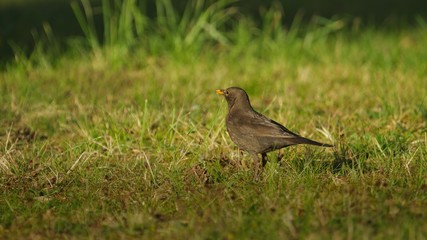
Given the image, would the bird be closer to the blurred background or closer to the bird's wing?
the bird's wing

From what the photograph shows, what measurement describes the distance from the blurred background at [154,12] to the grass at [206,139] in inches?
58.4

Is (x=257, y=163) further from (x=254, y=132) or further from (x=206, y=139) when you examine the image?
(x=206, y=139)

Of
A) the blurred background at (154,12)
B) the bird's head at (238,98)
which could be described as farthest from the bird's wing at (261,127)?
the blurred background at (154,12)

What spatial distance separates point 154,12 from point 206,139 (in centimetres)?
769

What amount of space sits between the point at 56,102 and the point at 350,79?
118 inches

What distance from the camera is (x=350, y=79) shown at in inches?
321

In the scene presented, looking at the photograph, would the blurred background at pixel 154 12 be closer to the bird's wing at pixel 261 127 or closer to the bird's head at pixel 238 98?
the bird's head at pixel 238 98

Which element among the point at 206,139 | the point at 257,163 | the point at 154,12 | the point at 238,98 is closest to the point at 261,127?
the point at 257,163

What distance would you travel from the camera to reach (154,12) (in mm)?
13094

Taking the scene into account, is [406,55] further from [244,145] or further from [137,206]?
[137,206]

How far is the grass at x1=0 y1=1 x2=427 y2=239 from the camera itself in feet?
14.5

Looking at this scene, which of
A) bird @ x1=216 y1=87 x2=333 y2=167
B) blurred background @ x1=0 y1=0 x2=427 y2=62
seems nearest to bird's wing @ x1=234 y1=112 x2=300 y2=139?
Answer: bird @ x1=216 y1=87 x2=333 y2=167

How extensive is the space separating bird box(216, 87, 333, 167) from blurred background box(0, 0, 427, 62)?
16.1 ft

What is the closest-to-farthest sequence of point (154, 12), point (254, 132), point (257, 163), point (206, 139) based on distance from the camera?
point (254, 132), point (257, 163), point (206, 139), point (154, 12)
